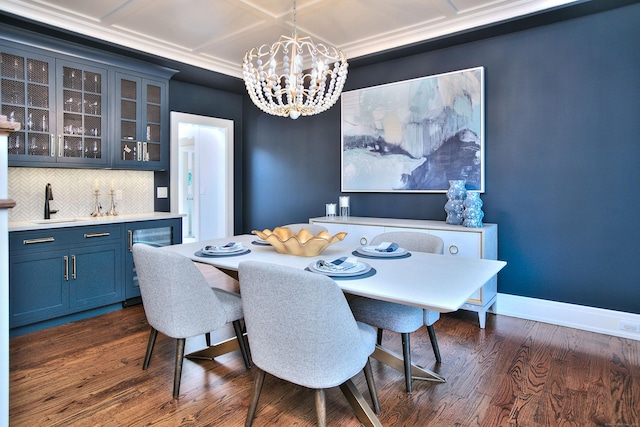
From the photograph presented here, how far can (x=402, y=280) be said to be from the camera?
1.65 m

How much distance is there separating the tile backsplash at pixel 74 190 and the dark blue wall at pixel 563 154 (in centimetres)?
301

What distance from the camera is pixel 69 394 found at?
83.2 inches

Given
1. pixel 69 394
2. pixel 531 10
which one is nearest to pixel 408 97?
pixel 531 10

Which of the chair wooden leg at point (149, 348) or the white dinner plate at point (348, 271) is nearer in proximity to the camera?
the white dinner plate at point (348, 271)

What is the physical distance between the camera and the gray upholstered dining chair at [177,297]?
6.48 ft

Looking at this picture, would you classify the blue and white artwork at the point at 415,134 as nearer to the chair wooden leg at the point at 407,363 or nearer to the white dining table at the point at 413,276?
the white dining table at the point at 413,276

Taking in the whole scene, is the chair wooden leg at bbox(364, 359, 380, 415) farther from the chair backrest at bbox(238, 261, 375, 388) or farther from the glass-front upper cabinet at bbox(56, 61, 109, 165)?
the glass-front upper cabinet at bbox(56, 61, 109, 165)

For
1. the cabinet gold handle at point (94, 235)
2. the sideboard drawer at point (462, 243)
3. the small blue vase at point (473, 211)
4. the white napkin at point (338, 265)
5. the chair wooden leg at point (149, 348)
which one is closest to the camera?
the white napkin at point (338, 265)

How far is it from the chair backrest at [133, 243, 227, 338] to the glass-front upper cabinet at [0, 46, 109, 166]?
1.98m

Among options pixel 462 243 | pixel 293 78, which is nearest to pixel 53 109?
pixel 293 78

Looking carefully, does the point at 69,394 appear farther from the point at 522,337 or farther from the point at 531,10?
the point at 531,10

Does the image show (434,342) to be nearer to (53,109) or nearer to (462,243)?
(462,243)

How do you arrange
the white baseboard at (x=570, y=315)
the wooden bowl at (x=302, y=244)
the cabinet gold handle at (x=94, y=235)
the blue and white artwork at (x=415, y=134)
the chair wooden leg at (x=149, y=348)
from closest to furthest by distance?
the wooden bowl at (x=302, y=244)
the chair wooden leg at (x=149, y=348)
the white baseboard at (x=570, y=315)
the cabinet gold handle at (x=94, y=235)
the blue and white artwork at (x=415, y=134)

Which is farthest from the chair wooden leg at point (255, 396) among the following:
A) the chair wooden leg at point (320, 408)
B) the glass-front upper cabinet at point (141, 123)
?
the glass-front upper cabinet at point (141, 123)
